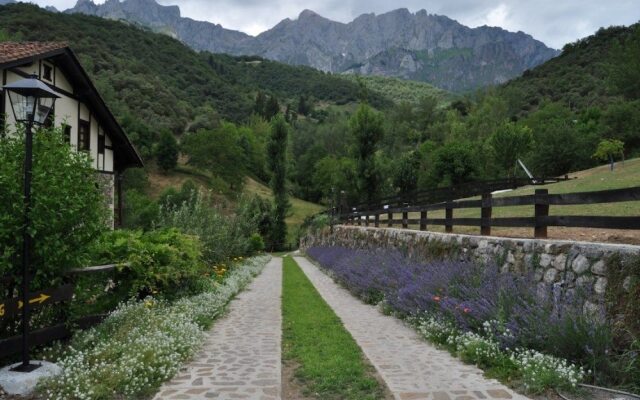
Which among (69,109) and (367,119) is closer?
(69,109)

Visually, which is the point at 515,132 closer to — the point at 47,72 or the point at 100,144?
the point at 100,144

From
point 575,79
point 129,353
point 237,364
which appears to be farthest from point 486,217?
point 575,79

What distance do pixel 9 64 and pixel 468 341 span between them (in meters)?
14.4

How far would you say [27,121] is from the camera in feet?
16.2

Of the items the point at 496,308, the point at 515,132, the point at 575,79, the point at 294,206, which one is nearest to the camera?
the point at 496,308

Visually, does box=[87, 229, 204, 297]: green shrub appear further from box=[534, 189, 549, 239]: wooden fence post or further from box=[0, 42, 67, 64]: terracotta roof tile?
box=[0, 42, 67, 64]: terracotta roof tile

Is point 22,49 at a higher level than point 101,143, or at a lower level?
higher

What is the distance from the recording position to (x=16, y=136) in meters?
5.47

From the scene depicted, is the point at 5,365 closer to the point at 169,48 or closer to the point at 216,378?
the point at 216,378

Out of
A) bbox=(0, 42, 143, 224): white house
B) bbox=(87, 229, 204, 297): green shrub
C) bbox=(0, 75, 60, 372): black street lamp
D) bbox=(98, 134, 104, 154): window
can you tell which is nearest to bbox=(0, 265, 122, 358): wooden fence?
bbox=(0, 75, 60, 372): black street lamp

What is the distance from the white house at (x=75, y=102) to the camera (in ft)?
47.0

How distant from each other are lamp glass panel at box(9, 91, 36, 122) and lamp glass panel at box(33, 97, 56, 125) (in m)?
0.09

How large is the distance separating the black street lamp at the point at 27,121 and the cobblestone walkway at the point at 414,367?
11.5 ft

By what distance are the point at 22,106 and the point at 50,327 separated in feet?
7.96
